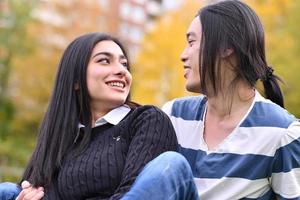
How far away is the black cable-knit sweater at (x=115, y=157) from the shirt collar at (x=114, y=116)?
0.04 metres

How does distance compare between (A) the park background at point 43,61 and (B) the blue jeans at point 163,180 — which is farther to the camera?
(A) the park background at point 43,61

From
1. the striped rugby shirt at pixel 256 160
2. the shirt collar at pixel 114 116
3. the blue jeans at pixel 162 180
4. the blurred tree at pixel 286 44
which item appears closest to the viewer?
the blue jeans at pixel 162 180

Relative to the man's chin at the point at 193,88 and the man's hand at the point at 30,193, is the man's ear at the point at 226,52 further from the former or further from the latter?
the man's hand at the point at 30,193

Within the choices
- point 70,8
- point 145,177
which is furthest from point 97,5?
point 145,177

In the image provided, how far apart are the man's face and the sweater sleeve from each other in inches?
6.7

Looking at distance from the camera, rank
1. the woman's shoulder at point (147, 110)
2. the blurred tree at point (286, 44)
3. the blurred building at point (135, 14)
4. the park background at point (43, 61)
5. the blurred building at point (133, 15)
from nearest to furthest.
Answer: the woman's shoulder at point (147, 110)
the blurred tree at point (286, 44)
the park background at point (43, 61)
the blurred building at point (133, 15)
the blurred building at point (135, 14)

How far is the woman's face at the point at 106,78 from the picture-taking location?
2.33 meters

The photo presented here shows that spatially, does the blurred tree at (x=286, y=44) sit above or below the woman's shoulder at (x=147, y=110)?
below

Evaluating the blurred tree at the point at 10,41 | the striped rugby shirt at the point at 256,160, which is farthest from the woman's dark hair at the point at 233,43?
the blurred tree at the point at 10,41

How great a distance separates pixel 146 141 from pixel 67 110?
0.50m

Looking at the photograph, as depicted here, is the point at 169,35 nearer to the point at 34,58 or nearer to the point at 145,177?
the point at 34,58

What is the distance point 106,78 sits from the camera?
233cm

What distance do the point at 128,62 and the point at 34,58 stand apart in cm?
1174

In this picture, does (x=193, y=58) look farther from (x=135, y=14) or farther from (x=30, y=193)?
(x=135, y=14)
